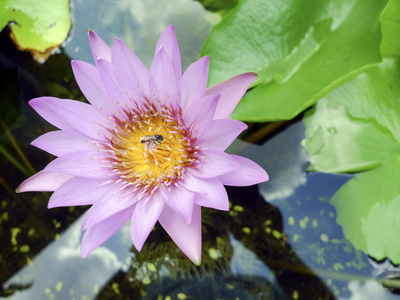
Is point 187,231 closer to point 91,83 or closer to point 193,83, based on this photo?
point 193,83

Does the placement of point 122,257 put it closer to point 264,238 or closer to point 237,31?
point 264,238

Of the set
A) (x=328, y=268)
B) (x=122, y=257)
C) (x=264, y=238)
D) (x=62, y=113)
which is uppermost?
(x=62, y=113)

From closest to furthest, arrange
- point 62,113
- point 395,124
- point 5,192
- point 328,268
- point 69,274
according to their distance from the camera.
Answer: point 62,113
point 395,124
point 328,268
point 69,274
point 5,192

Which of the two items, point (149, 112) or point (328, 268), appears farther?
point (328, 268)

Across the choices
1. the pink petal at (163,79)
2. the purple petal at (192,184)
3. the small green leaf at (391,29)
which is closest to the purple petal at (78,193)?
the purple petal at (192,184)

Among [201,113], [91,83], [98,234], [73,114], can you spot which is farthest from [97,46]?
[98,234]

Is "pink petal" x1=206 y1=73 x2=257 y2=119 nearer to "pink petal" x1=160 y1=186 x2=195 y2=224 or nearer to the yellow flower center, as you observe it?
the yellow flower center

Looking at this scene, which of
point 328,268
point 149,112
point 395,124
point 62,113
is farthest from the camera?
point 328,268

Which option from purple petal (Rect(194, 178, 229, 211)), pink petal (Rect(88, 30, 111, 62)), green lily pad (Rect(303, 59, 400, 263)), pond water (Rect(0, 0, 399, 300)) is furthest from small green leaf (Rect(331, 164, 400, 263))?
pink petal (Rect(88, 30, 111, 62))

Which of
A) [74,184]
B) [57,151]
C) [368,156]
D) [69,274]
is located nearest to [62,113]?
[57,151]
